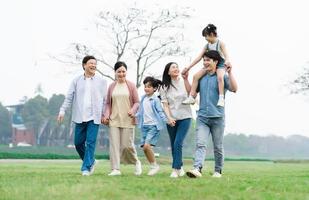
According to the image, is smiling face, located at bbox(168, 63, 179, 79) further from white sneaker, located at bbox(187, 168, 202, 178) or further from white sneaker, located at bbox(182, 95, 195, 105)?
white sneaker, located at bbox(187, 168, 202, 178)

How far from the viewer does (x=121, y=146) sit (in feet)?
34.1

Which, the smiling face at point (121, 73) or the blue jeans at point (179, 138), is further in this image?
→ the smiling face at point (121, 73)

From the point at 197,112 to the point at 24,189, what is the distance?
3336 mm

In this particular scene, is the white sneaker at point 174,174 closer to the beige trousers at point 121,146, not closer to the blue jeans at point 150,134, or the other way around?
the blue jeans at point 150,134

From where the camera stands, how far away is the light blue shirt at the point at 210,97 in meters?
9.33

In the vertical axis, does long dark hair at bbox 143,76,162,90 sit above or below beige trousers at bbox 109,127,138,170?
above

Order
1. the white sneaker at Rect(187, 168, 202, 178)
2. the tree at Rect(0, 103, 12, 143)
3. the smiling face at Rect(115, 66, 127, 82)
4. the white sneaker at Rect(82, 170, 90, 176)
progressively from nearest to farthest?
1. the white sneaker at Rect(187, 168, 202, 178)
2. the white sneaker at Rect(82, 170, 90, 176)
3. the smiling face at Rect(115, 66, 127, 82)
4. the tree at Rect(0, 103, 12, 143)

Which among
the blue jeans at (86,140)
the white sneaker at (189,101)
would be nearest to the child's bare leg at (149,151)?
the blue jeans at (86,140)

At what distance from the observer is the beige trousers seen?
10.3m

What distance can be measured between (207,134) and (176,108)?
0.75 metres

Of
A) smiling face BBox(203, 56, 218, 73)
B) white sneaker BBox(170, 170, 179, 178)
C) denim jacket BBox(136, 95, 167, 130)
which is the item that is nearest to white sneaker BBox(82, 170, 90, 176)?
denim jacket BBox(136, 95, 167, 130)

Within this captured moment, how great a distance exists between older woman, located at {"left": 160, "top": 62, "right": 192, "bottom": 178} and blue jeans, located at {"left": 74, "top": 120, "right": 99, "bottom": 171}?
4.09 feet

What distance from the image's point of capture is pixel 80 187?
7.28 m

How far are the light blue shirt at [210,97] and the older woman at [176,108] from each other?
466 mm
